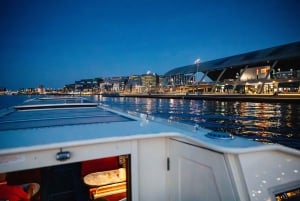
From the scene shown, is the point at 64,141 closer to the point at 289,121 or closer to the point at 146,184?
the point at 146,184

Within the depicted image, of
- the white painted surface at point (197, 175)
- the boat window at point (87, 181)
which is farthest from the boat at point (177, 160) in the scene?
the boat window at point (87, 181)

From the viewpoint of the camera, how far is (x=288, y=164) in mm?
1932

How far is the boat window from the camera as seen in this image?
12.2ft

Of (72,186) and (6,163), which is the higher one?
(6,163)

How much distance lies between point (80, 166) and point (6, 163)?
2.45 metres

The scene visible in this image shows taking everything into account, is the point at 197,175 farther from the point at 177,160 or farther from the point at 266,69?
the point at 266,69

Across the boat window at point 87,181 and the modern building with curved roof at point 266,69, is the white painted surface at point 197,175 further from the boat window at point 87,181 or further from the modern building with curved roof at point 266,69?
the modern building with curved roof at point 266,69

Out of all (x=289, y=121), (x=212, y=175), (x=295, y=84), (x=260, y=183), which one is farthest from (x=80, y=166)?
(x=295, y=84)

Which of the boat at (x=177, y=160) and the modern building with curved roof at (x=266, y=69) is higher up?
the modern building with curved roof at (x=266, y=69)

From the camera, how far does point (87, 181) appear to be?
381 cm

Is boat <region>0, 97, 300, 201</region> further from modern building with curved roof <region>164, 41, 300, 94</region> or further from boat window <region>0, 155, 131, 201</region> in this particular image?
modern building with curved roof <region>164, 41, 300, 94</region>

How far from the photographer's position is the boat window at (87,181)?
12.2ft

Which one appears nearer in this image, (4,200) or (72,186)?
(4,200)

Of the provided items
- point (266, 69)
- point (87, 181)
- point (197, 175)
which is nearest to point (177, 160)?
point (197, 175)
